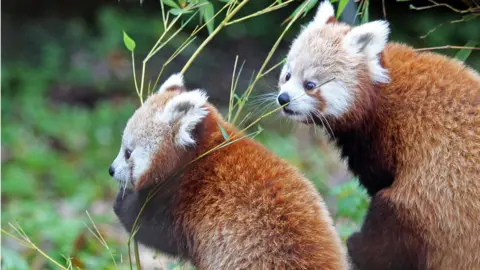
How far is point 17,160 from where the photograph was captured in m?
7.68

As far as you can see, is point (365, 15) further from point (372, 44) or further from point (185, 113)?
point (185, 113)

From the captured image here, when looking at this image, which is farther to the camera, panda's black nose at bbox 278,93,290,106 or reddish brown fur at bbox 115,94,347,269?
panda's black nose at bbox 278,93,290,106

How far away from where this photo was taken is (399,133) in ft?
11.2

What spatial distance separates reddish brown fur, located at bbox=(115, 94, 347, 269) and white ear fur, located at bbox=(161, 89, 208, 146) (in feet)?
0.17

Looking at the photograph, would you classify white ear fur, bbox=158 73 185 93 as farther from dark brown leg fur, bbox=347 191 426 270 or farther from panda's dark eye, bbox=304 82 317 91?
dark brown leg fur, bbox=347 191 426 270

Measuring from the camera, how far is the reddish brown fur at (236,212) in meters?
3.22

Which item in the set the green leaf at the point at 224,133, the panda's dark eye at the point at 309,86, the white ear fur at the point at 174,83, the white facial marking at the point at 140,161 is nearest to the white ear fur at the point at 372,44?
the panda's dark eye at the point at 309,86

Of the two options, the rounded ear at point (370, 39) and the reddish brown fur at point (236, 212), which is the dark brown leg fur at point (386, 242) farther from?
the rounded ear at point (370, 39)

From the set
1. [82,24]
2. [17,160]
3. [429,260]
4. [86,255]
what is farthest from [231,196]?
[82,24]

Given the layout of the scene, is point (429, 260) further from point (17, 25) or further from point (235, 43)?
point (17, 25)

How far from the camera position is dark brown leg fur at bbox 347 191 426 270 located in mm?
3336

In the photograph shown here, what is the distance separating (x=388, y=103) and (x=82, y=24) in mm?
6881

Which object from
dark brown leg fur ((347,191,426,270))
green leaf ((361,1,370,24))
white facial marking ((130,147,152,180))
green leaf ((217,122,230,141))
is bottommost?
dark brown leg fur ((347,191,426,270))

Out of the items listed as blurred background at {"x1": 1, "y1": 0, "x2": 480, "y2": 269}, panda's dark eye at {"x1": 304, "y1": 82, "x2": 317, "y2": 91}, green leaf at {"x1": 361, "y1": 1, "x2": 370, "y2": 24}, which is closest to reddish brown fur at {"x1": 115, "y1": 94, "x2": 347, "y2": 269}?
panda's dark eye at {"x1": 304, "y1": 82, "x2": 317, "y2": 91}
